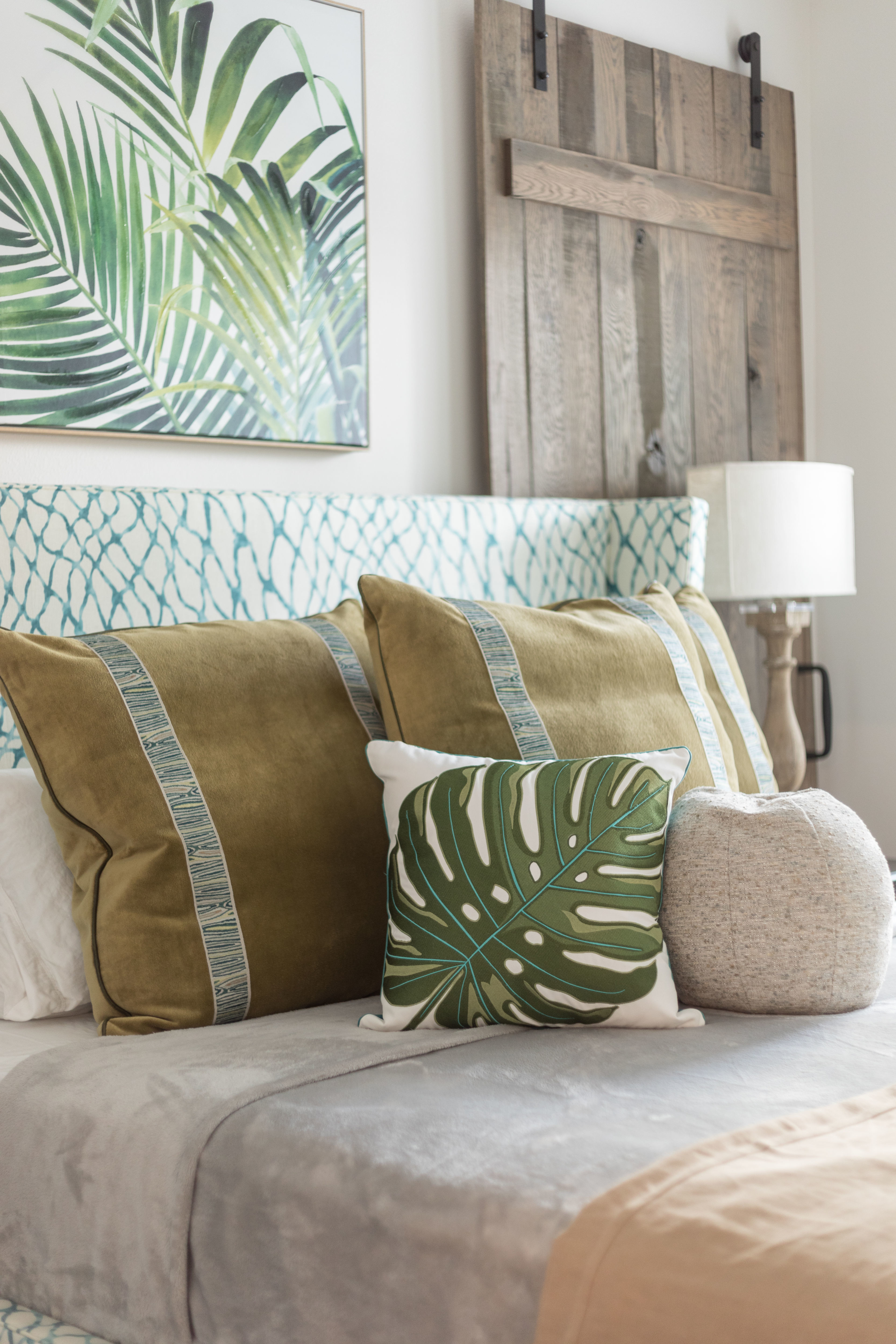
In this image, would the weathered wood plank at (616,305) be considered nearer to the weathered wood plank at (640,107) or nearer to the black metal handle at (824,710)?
the weathered wood plank at (640,107)

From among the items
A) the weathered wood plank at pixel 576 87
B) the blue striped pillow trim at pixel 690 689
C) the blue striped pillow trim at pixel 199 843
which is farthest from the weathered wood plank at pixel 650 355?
the blue striped pillow trim at pixel 199 843

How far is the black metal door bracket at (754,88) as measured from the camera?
9.48 ft

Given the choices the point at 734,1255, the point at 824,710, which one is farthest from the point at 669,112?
the point at 734,1255

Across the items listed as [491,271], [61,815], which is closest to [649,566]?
[491,271]

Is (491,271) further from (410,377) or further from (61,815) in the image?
(61,815)

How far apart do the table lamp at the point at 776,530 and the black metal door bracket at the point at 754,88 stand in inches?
32.5

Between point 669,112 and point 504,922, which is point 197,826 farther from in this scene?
point 669,112

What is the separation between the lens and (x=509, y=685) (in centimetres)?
154

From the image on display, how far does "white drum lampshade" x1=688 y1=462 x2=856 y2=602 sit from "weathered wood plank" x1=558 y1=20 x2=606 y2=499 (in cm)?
24

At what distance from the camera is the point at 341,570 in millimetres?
2051

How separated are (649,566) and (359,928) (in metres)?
1.19

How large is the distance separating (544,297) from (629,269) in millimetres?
253

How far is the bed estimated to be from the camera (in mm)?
921

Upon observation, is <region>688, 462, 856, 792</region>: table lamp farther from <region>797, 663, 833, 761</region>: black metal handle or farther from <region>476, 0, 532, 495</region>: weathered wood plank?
<region>797, 663, 833, 761</region>: black metal handle
